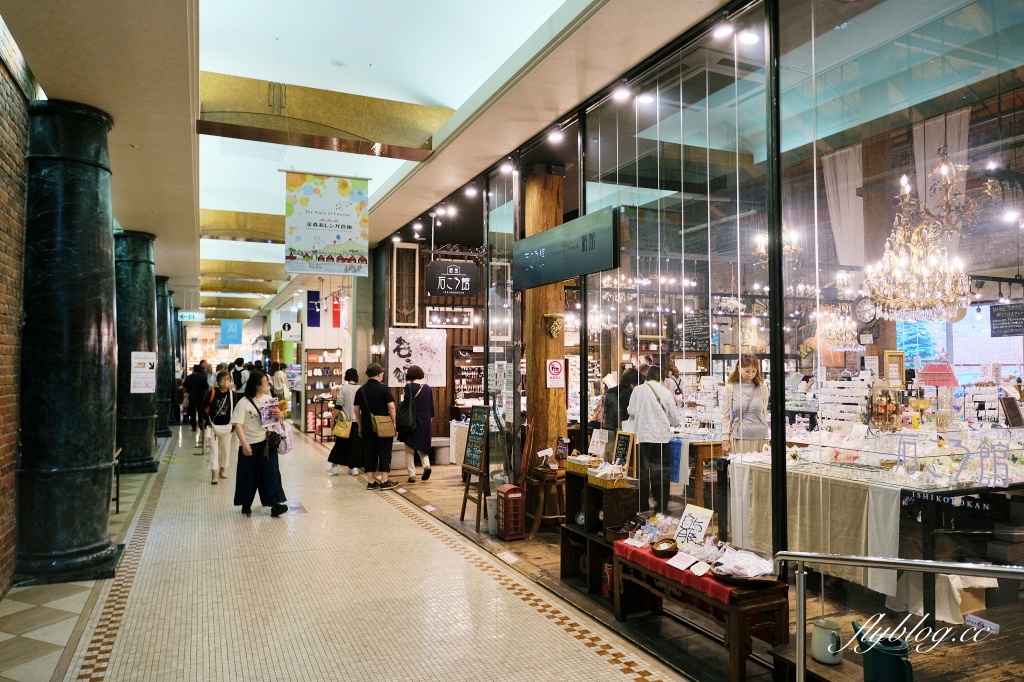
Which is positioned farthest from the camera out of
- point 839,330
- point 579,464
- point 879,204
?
point 579,464

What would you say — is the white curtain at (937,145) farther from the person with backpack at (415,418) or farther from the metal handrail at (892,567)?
the person with backpack at (415,418)

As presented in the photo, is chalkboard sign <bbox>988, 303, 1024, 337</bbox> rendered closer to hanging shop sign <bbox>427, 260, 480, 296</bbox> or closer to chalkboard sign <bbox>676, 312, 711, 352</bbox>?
chalkboard sign <bbox>676, 312, 711, 352</bbox>

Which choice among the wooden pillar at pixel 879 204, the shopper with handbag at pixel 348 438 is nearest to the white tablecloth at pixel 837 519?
the wooden pillar at pixel 879 204

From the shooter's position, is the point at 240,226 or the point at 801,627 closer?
the point at 801,627

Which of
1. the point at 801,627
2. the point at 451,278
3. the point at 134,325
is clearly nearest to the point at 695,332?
the point at 801,627

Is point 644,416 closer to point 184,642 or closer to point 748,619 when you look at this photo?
point 748,619

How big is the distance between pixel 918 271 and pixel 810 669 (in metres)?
2.02

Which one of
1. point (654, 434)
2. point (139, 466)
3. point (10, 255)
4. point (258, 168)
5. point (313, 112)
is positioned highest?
point (258, 168)

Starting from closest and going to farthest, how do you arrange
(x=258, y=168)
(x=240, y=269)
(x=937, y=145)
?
1. (x=937, y=145)
2. (x=258, y=168)
3. (x=240, y=269)

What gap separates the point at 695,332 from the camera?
4.67 metres

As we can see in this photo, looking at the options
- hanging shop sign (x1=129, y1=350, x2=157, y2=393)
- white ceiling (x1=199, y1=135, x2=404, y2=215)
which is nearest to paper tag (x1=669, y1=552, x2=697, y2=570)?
hanging shop sign (x1=129, y1=350, x2=157, y2=393)

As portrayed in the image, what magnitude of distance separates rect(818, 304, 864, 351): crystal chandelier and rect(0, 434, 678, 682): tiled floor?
78.6 inches

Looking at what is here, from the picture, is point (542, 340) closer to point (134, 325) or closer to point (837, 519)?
point (837, 519)

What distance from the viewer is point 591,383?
20.2 feet
